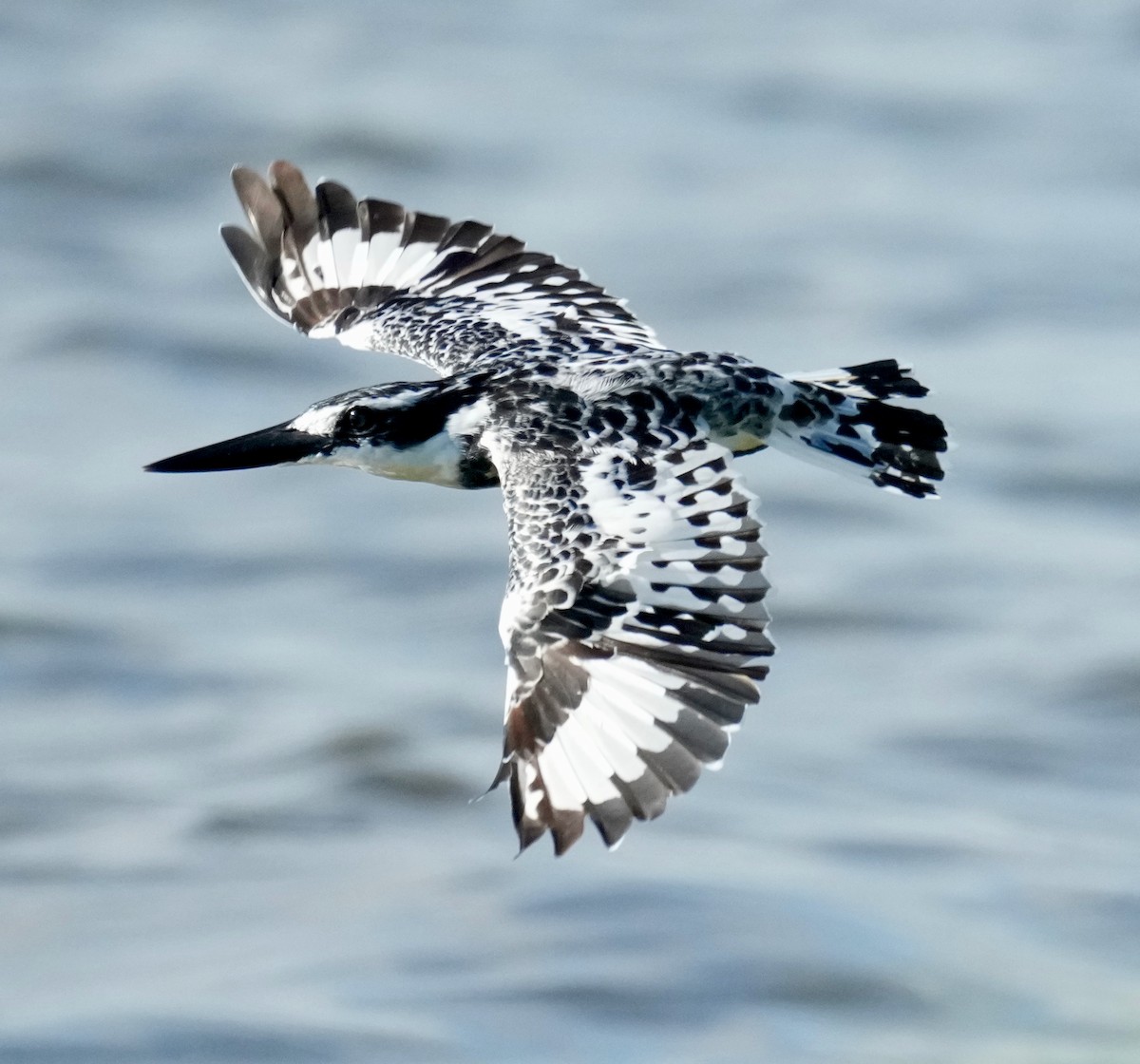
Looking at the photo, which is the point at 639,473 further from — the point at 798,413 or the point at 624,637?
the point at 798,413

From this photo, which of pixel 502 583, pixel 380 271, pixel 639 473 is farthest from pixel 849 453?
pixel 502 583

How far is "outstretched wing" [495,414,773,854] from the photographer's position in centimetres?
541

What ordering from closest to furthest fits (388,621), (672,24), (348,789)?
(348,789) < (388,621) < (672,24)

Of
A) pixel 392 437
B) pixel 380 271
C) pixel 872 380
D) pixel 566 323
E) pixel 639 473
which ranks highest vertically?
pixel 380 271

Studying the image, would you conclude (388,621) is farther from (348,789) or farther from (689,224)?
(689,224)

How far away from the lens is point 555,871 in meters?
9.20

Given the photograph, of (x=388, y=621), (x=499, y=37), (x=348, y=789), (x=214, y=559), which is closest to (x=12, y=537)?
(x=214, y=559)

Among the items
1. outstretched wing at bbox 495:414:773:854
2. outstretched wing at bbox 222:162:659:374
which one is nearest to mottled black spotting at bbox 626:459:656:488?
outstretched wing at bbox 495:414:773:854

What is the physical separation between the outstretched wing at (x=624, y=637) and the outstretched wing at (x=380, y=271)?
163 cm

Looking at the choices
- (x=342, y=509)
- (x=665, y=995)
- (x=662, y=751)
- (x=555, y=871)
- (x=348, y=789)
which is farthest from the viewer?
(x=342, y=509)

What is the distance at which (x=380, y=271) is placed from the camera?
7.96 meters

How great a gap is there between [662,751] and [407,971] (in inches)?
139

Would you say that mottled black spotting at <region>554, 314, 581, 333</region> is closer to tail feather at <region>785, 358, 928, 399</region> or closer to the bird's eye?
tail feather at <region>785, 358, 928, 399</region>

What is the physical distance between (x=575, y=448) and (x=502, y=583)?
17.6 feet
